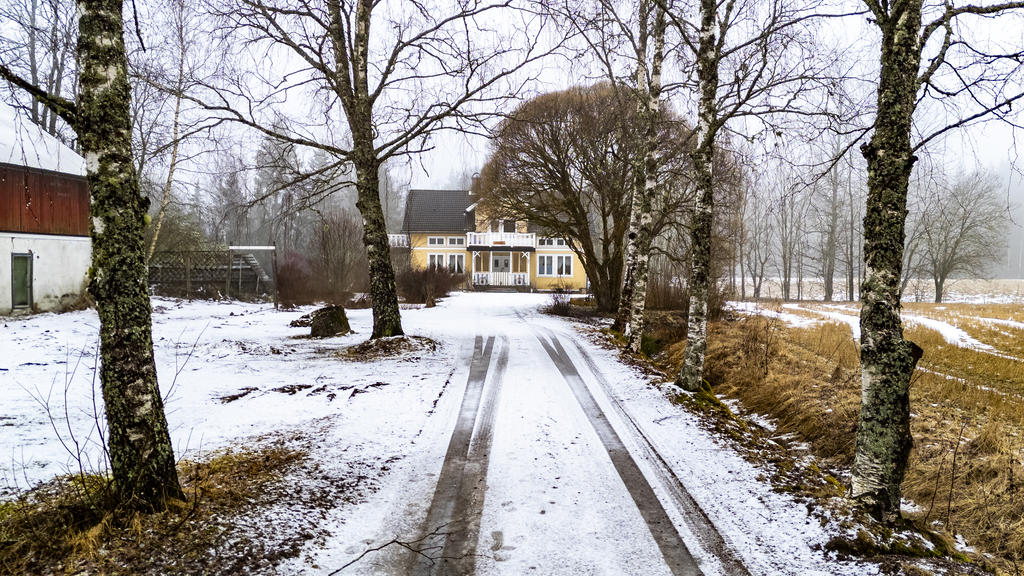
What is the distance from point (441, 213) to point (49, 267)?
28035 mm

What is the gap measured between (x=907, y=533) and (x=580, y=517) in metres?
2.24

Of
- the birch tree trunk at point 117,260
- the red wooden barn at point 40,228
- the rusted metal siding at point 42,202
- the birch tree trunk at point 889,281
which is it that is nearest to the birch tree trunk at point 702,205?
the birch tree trunk at point 889,281

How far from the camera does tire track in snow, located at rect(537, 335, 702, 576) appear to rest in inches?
125

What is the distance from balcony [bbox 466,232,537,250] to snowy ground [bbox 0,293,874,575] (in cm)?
2776

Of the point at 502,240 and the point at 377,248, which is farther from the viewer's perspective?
the point at 502,240

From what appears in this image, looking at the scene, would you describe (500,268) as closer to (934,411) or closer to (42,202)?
(42,202)

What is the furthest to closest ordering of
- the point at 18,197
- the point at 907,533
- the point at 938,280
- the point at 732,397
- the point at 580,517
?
the point at 938,280 → the point at 18,197 → the point at 732,397 → the point at 580,517 → the point at 907,533

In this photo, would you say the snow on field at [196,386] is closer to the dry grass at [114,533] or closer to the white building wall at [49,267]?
the dry grass at [114,533]

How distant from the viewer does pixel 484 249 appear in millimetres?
38281

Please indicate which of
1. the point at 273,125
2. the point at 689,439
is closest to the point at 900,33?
the point at 689,439

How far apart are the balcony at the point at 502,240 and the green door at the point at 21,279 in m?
26.2

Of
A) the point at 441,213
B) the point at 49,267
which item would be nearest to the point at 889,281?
the point at 49,267

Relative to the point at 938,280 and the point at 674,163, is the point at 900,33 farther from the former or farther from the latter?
the point at 938,280

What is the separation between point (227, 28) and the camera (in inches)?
355
